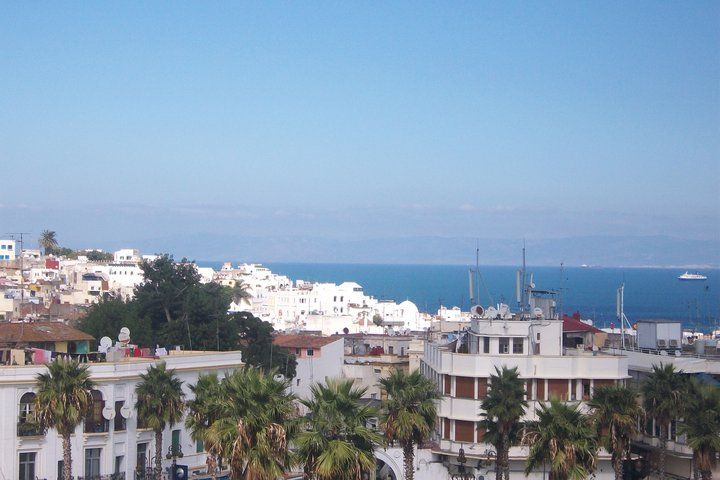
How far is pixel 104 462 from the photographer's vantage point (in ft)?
143

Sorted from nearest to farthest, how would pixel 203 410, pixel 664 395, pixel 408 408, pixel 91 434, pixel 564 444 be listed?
pixel 564 444, pixel 408 408, pixel 203 410, pixel 664 395, pixel 91 434

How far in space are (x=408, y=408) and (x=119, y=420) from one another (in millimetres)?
13506

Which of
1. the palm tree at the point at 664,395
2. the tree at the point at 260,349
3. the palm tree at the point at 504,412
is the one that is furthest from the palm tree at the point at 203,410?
the tree at the point at 260,349

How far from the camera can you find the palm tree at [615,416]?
3553 centimetres

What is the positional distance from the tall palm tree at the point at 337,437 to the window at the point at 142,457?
17.5m

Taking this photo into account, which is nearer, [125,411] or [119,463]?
[125,411]

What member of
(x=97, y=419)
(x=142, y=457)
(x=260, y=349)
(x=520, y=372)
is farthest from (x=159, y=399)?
(x=260, y=349)

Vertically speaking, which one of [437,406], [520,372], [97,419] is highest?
[520,372]

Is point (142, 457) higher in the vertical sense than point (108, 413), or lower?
lower

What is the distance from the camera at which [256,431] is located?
2911cm

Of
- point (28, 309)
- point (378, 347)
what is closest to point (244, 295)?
point (28, 309)

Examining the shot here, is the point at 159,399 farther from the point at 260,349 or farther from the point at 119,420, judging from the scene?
the point at 260,349

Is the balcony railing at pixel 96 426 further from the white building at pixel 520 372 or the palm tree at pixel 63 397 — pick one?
the white building at pixel 520 372

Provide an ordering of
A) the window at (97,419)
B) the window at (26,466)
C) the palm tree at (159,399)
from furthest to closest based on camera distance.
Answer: the window at (97,419) → the window at (26,466) → the palm tree at (159,399)
